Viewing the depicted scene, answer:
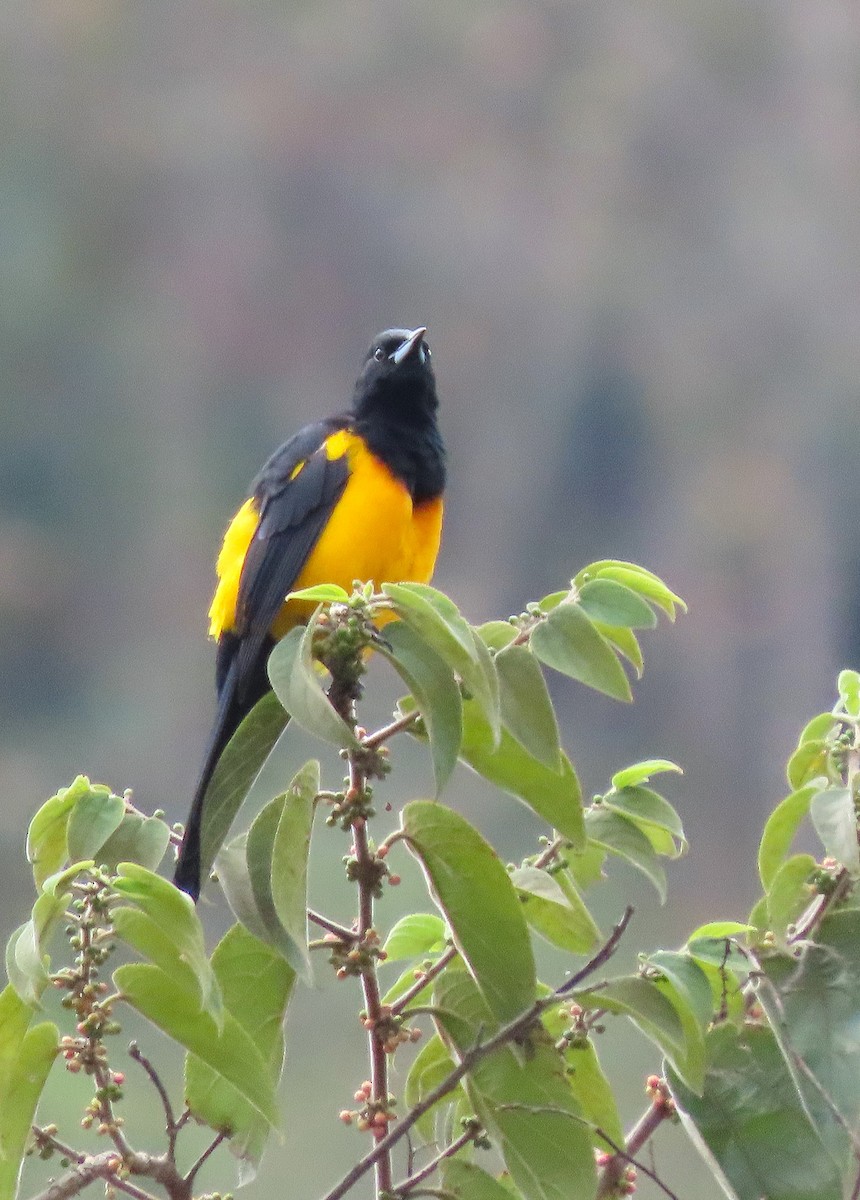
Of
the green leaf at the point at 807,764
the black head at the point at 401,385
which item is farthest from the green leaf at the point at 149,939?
the black head at the point at 401,385

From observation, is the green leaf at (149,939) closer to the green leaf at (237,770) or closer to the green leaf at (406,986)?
the green leaf at (237,770)

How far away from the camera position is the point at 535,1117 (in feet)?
2.30

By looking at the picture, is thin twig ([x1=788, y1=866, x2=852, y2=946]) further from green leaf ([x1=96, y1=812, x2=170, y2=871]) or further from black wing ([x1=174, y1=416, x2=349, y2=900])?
black wing ([x1=174, y1=416, x2=349, y2=900])

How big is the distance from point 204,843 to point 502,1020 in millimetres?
165

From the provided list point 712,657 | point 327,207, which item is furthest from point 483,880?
point 327,207

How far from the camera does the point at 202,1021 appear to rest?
67 centimetres

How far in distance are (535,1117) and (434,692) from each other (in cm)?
23

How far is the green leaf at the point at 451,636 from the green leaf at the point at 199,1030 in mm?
185

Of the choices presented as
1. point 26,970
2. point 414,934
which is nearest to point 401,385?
point 414,934

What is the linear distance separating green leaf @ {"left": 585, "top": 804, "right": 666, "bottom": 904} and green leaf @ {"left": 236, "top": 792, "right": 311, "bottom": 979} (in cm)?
18

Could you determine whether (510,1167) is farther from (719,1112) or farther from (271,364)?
(271,364)

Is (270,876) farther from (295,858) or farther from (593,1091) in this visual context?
(593,1091)

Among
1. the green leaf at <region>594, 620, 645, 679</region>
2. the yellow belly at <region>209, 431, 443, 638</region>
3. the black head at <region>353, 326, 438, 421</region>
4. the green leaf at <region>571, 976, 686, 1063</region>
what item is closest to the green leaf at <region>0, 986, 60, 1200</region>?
the green leaf at <region>571, 976, 686, 1063</region>

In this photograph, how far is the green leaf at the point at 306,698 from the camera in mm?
611
